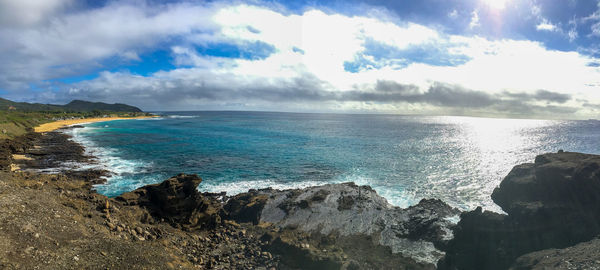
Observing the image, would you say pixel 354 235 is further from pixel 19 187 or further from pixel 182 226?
pixel 19 187

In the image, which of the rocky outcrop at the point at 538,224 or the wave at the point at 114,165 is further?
the wave at the point at 114,165

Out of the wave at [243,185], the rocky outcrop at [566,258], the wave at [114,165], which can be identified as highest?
the rocky outcrop at [566,258]

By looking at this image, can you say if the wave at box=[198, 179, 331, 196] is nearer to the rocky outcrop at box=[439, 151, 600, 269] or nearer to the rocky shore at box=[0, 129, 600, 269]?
the rocky shore at box=[0, 129, 600, 269]

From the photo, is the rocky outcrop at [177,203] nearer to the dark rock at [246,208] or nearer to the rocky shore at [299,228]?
the rocky shore at [299,228]

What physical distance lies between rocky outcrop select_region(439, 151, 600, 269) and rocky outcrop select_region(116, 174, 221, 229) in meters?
18.2

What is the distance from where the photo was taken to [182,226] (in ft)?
64.4

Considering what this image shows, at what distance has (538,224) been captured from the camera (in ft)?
57.2

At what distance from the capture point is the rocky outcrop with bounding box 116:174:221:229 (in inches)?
781

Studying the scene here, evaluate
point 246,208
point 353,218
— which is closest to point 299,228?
point 353,218

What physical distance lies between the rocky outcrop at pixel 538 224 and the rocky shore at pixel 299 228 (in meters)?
0.07

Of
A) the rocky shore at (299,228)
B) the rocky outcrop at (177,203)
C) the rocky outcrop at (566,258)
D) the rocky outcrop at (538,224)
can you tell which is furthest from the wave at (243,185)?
the rocky outcrop at (566,258)

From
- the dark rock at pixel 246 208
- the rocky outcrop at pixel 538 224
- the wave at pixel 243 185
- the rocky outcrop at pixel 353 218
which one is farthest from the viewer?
the wave at pixel 243 185

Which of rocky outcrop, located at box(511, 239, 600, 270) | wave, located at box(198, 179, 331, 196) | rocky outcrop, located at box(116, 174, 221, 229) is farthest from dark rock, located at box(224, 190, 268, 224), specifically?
rocky outcrop, located at box(511, 239, 600, 270)

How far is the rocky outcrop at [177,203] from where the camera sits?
1983 cm
